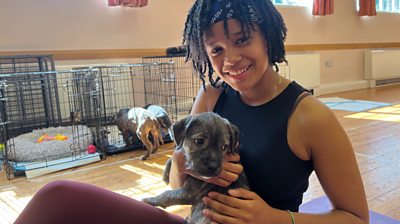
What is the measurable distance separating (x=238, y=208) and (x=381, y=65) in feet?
24.7

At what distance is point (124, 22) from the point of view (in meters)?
4.35

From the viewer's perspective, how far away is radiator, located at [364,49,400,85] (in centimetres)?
746

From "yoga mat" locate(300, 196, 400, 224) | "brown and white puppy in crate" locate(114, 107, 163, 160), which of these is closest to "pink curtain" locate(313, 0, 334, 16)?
"brown and white puppy in crate" locate(114, 107, 163, 160)

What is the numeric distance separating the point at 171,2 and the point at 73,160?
2544 millimetres

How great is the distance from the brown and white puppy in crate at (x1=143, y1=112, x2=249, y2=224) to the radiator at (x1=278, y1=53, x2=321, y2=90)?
5052 mm

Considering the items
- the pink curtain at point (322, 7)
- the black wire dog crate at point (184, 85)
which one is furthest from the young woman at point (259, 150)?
the pink curtain at point (322, 7)

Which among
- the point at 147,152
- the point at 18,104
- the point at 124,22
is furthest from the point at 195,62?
the point at 124,22

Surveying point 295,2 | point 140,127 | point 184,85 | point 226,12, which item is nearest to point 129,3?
point 184,85

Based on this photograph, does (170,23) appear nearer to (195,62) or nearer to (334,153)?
(195,62)

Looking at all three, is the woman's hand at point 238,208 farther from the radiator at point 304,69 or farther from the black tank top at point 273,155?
the radiator at point 304,69

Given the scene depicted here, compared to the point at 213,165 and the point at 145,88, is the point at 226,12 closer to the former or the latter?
the point at 213,165

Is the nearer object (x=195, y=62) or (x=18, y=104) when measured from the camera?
(x=195, y=62)

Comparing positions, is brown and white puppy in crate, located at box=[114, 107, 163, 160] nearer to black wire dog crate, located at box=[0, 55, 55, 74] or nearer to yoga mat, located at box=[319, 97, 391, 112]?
black wire dog crate, located at box=[0, 55, 55, 74]

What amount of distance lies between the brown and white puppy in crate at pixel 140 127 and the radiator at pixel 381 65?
5627mm
